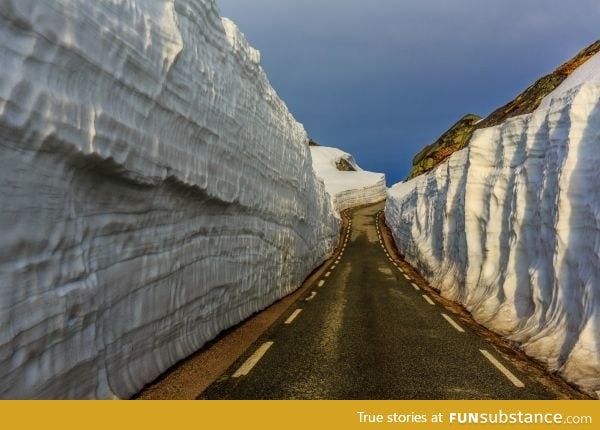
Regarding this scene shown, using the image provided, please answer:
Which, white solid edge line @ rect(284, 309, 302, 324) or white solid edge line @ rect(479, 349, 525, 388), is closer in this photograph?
white solid edge line @ rect(479, 349, 525, 388)

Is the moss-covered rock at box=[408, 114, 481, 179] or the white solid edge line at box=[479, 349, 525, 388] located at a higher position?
the moss-covered rock at box=[408, 114, 481, 179]

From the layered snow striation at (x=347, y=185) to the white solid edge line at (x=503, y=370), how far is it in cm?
3868

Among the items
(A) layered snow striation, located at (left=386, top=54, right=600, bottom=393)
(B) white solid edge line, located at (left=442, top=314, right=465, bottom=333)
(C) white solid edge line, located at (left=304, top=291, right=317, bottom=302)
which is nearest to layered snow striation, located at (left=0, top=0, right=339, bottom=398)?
(C) white solid edge line, located at (left=304, top=291, right=317, bottom=302)

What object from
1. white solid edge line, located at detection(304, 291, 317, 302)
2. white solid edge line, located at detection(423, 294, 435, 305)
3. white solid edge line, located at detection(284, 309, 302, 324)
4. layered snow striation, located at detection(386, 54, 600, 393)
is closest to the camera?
layered snow striation, located at detection(386, 54, 600, 393)

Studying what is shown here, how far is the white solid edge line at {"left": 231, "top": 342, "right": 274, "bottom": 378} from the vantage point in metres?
6.29

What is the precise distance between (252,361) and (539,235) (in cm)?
652

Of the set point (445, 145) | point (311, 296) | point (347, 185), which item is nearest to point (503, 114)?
point (445, 145)

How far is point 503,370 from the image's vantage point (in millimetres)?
6633

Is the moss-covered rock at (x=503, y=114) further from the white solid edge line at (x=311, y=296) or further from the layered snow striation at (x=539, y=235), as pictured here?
the white solid edge line at (x=311, y=296)

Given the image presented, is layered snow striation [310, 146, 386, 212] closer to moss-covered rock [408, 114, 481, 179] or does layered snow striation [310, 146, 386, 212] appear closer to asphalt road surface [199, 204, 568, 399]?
moss-covered rock [408, 114, 481, 179]

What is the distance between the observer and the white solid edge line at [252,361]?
6.29 metres

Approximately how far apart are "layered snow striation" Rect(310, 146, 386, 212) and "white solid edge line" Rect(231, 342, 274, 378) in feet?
126

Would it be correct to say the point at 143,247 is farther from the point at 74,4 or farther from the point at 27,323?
the point at 74,4

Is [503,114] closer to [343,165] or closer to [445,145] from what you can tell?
[445,145]
